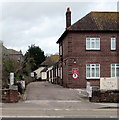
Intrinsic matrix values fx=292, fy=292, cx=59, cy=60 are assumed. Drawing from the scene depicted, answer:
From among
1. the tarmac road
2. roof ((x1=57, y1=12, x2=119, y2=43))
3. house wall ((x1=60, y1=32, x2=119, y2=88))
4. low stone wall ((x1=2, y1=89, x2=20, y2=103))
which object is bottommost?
the tarmac road

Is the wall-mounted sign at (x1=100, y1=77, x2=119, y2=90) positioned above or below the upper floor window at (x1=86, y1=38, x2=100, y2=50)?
below

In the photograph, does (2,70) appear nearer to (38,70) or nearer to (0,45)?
(0,45)

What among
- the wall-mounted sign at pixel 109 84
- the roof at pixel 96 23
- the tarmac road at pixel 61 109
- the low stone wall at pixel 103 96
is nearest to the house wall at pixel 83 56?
Answer: the roof at pixel 96 23

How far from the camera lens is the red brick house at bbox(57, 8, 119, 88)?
1347 inches

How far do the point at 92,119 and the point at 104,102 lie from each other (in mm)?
9610

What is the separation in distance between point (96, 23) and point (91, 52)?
3665mm

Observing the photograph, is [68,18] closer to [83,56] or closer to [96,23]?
[96,23]

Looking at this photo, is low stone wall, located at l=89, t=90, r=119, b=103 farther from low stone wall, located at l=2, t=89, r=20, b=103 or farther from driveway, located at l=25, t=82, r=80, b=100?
low stone wall, located at l=2, t=89, r=20, b=103

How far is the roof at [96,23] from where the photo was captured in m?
34.3

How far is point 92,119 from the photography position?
13.3m

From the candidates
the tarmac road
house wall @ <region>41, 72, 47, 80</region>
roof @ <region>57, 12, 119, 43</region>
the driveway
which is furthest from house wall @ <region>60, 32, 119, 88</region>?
house wall @ <region>41, 72, 47, 80</region>

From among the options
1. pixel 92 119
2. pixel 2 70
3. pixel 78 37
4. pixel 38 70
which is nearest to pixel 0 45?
pixel 2 70

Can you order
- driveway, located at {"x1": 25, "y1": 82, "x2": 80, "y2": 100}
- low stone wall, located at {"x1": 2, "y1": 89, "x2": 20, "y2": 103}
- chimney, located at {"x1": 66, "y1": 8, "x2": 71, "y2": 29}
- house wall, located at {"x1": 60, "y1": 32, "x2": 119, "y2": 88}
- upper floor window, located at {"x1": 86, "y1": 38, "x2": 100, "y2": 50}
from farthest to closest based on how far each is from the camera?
chimney, located at {"x1": 66, "y1": 8, "x2": 71, "y2": 29}, upper floor window, located at {"x1": 86, "y1": 38, "x2": 100, "y2": 50}, house wall, located at {"x1": 60, "y1": 32, "x2": 119, "y2": 88}, driveway, located at {"x1": 25, "y1": 82, "x2": 80, "y2": 100}, low stone wall, located at {"x1": 2, "y1": 89, "x2": 20, "y2": 103}

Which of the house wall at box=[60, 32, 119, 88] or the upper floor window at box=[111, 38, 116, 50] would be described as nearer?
the house wall at box=[60, 32, 119, 88]
